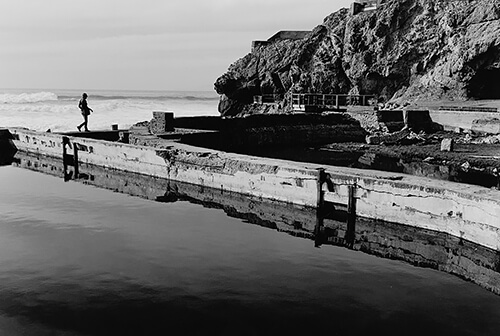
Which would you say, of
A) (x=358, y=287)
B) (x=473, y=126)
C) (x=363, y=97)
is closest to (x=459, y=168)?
(x=473, y=126)

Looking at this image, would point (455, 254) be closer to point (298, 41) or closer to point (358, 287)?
point (358, 287)

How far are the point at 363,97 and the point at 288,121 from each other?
2158cm

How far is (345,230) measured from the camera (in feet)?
34.9

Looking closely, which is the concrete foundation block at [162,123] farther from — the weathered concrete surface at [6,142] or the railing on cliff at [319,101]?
the railing on cliff at [319,101]

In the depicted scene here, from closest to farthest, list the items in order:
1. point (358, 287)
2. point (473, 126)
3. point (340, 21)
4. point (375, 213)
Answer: point (358, 287) < point (375, 213) < point (473, 126) < point (340, 21)

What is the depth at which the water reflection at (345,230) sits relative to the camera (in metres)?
8.59

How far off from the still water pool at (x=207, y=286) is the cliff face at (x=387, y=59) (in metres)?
36.1

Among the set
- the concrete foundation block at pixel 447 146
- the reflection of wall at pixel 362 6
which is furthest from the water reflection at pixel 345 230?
the reflection of wall at pixel 362 6

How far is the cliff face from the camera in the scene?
4069 centimetres

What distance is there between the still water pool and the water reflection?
0.40 meters

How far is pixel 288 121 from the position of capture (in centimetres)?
2916

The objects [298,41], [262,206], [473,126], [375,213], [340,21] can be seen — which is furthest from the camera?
[298,41]

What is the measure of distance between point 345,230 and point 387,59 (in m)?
41.2

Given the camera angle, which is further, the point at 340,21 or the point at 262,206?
the point at 340,21
